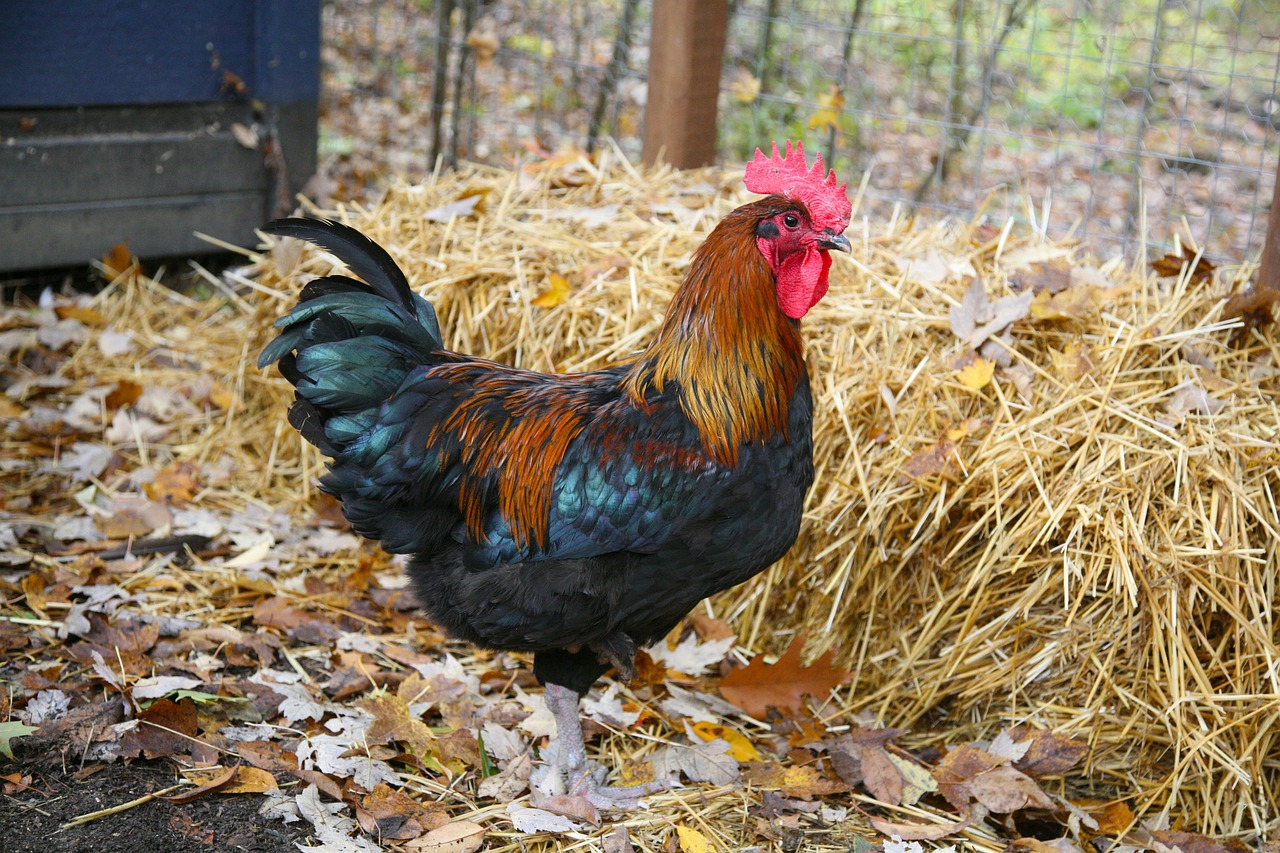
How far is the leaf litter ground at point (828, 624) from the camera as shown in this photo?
3.18 m

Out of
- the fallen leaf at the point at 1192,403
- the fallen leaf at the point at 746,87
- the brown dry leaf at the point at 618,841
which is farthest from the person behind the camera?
the fallen leaf at the point at 746,87

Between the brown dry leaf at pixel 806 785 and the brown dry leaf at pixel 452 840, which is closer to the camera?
the brown dry leaf at pixel 452 840

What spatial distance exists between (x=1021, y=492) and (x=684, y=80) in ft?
9.34

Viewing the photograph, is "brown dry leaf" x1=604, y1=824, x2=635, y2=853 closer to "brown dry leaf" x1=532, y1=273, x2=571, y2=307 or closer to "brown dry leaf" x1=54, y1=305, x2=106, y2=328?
"brown dry leaf" x1=532, y1=273, x2=571, y2=307

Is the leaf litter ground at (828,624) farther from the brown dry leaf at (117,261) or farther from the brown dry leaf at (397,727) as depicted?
the brown dry leaf at (117,261)

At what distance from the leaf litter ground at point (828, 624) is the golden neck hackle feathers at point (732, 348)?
0.84 m

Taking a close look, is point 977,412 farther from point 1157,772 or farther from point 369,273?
point 369,273

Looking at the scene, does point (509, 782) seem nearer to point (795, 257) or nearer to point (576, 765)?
point (576, 765)

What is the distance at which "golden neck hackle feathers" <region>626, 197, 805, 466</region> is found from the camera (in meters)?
3.02

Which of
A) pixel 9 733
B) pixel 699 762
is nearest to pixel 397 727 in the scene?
pixel 699 762

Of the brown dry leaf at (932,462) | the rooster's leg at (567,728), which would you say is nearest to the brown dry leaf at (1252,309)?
the brown dry leaf at (932,462)

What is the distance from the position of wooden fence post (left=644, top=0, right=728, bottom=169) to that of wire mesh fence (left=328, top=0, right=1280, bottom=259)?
75 cm

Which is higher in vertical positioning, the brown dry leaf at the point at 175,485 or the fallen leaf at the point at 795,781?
the brown dry leaf at the point at 175,485

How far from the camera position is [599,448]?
3037 mm
